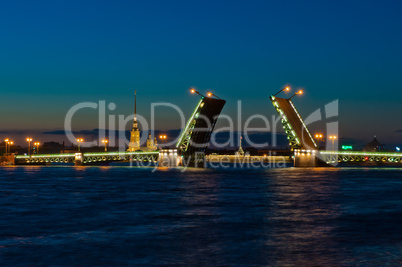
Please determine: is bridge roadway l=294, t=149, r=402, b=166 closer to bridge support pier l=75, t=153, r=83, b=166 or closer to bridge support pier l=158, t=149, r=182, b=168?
bridge support pier l=158, t=149, r=182, b=168

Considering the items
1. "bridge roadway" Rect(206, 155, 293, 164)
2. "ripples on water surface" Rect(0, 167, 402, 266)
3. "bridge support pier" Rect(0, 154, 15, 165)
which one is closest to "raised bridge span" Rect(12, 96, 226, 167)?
"bridge support pier" Rect(0, 154, 15, 165)

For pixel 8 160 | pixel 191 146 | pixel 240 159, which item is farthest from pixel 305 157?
pixel 240 159

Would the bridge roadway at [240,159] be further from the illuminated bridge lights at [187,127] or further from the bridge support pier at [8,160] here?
the illuminated bridge lights at [187,127]

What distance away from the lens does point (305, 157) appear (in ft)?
290

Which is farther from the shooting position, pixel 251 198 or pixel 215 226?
pixel 251 198

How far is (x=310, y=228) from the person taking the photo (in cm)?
1894

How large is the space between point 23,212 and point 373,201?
1749 centimetres

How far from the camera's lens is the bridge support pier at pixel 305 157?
287ft

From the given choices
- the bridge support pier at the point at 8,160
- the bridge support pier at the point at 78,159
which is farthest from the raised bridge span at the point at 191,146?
the bridge support pier at the point at 8,160

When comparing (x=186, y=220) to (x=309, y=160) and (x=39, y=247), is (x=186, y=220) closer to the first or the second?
(x=39, y=247)

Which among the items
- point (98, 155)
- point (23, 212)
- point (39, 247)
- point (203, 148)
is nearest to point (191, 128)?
point (203, 148)

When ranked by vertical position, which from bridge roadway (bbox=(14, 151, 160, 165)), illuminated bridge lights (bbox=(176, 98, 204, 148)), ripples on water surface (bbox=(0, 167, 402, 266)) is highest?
illuminated bridge lights (bbox=(176, 98, 204, 148))

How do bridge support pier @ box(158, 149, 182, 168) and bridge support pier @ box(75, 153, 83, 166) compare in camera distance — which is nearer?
bridge support pier @ box(158, 149, 182, 168)

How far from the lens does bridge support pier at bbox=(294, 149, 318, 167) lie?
3442 inches
